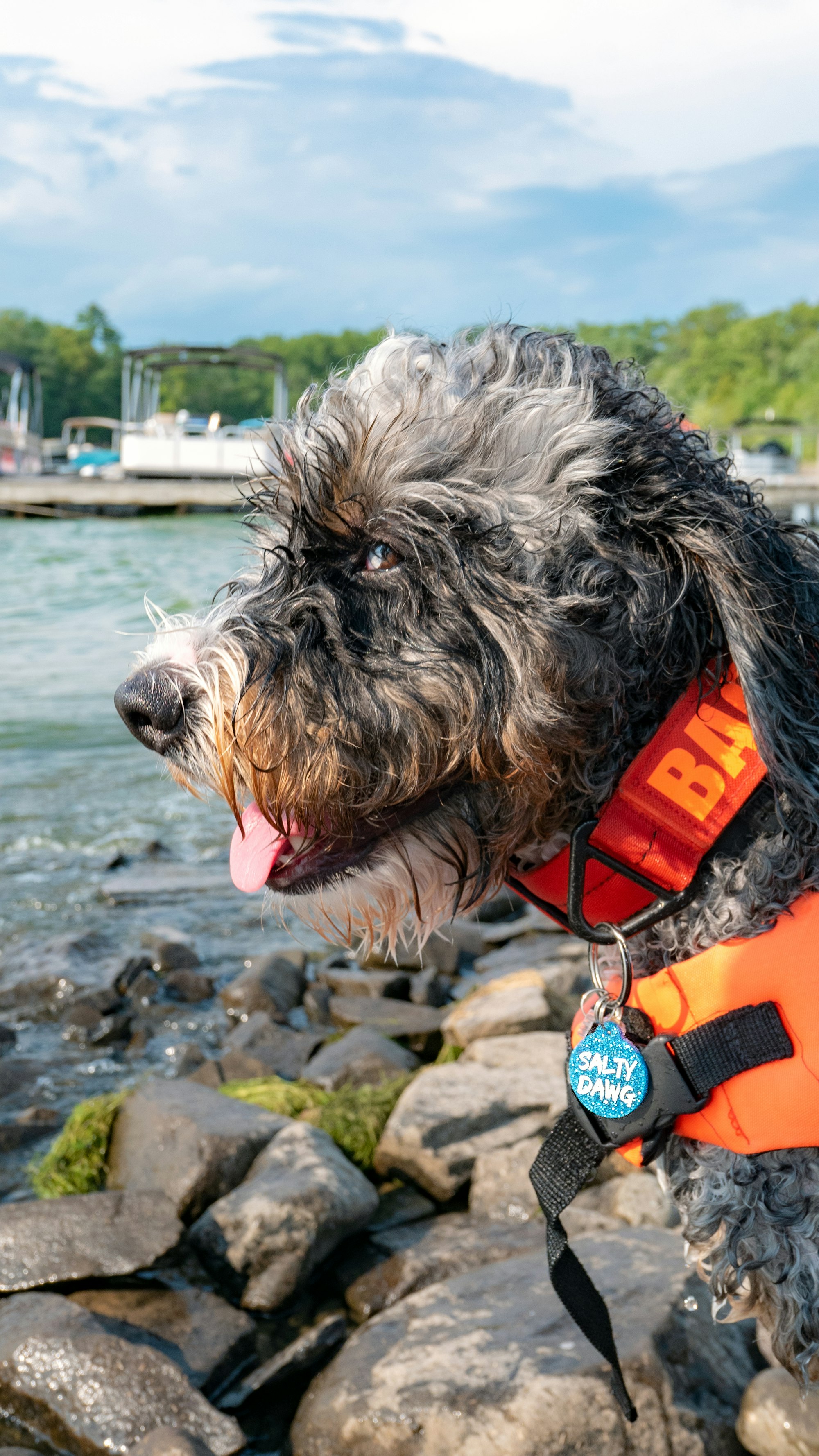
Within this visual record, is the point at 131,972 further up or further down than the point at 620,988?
further down

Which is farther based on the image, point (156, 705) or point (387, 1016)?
point (387, 1016)

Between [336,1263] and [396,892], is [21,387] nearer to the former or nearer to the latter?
[336,1263]

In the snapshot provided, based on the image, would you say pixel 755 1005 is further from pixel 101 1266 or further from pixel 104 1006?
pixel 104 1006

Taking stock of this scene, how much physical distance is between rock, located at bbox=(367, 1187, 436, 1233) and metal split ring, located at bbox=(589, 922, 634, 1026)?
3.17 m

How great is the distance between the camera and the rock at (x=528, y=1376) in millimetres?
3887

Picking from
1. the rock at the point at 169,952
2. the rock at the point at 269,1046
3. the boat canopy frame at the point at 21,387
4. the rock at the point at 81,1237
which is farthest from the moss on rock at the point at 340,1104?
the boat canopy frame at the point at 21,387

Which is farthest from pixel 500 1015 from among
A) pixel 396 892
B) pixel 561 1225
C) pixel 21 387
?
pixel 21 387

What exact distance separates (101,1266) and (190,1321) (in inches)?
18.0

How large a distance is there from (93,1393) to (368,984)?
4.65 meters

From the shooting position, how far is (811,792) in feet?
8.36

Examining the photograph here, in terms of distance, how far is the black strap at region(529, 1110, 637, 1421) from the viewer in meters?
3.07

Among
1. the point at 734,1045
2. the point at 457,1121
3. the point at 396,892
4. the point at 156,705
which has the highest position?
the point at 156,705

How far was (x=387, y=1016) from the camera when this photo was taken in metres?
8.45

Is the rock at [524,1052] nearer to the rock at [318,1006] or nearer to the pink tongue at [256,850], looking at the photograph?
the rock at [318,1006]
